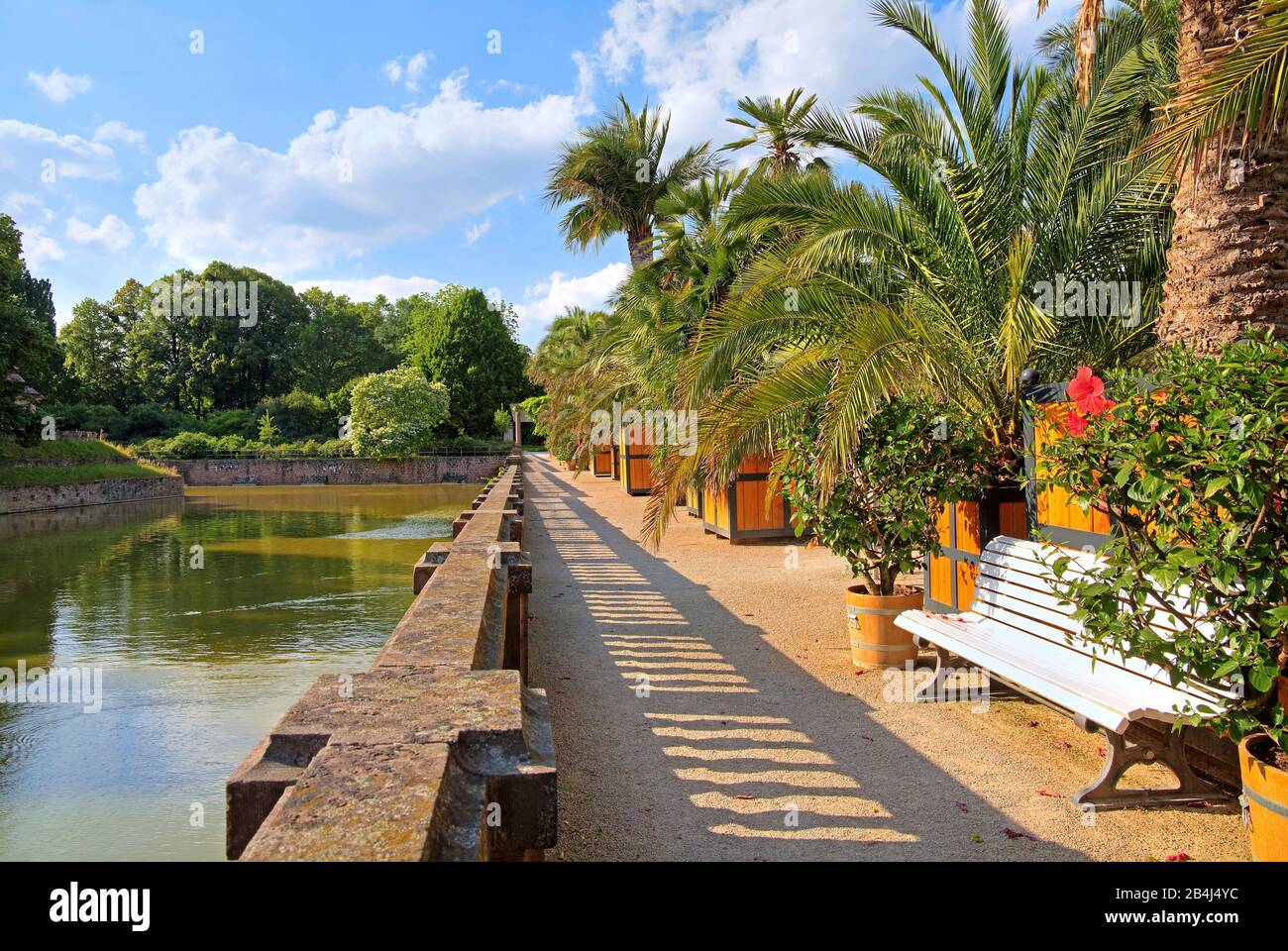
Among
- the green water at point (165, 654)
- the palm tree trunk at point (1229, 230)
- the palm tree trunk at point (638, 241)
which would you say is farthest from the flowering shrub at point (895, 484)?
the palm tree trunk at point (638, 241)

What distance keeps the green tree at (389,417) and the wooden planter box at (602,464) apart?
594 inches

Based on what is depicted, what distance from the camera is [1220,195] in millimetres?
5113

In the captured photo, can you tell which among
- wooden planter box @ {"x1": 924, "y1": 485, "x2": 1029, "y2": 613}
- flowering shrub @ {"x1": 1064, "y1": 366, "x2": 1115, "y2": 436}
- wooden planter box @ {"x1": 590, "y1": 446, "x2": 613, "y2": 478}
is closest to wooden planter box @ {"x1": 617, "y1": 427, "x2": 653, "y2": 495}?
wooden planter box @ {"x1": 590, "y1": 446, "x2": 613, "y2": 478}

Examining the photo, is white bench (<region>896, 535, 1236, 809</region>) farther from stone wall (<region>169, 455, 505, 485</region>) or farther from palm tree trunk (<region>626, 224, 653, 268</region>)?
stone wall (<region>169, 455, 505, 485</region>)

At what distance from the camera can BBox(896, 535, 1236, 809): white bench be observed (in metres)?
3.76

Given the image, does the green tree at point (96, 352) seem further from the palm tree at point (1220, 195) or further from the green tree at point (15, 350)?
the palm tree at point (1220, 195)

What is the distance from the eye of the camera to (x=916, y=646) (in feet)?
21.3

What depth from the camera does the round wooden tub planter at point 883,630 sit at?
6.37 meters

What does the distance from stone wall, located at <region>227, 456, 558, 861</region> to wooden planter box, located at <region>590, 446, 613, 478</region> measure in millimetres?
35389

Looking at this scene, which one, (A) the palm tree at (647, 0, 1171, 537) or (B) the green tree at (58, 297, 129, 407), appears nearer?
(A) the palm tree at (647, 0, 1171, 537)
